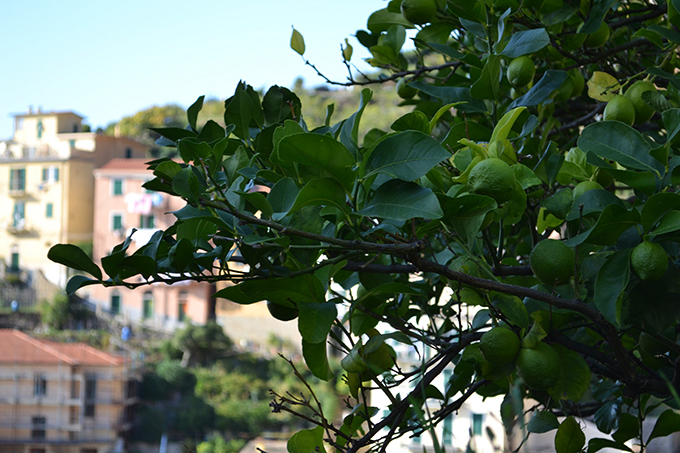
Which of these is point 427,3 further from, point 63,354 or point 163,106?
point 163,106

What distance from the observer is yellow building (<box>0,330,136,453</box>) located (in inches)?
577

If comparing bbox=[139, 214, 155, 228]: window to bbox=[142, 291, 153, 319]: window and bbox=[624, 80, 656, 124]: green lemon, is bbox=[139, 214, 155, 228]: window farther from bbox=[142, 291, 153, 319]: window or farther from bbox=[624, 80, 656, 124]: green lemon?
bbox=[624, 80, 656, 124]: green lemon

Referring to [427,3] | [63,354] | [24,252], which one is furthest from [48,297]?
[427,3]

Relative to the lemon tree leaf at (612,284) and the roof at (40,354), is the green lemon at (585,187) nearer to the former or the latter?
the lemon tree leaf at (612,284)

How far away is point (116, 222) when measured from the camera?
18953mm

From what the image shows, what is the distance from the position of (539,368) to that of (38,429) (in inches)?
669

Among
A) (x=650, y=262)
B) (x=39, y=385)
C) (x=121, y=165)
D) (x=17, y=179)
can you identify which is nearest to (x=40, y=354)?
(x=39, y=385)

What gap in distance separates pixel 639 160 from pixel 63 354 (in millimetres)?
16845

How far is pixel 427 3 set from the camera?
2.76ft

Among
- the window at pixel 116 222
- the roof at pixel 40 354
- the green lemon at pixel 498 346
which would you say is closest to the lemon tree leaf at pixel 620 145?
the green lemon at pixel 498 346

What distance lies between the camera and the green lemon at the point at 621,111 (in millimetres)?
700

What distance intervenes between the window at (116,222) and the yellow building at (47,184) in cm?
160

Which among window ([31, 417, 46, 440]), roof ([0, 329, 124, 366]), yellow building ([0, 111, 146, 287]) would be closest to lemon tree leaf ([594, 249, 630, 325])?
roof ([0, 329, 124, 366])

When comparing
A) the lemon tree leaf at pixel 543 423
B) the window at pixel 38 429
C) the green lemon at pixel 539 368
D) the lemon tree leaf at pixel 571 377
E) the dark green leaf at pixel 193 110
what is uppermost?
the dark green leaf at pixel 193 110
